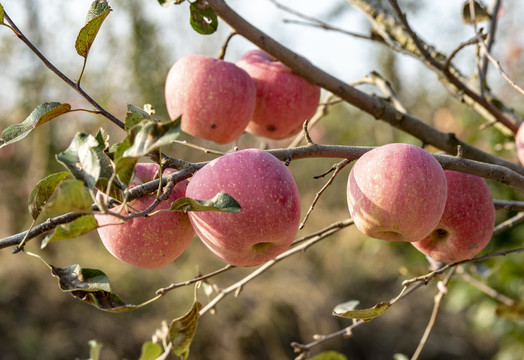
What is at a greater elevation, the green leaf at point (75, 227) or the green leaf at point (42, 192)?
the green leaf at point (75, 227)

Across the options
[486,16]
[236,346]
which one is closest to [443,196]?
[486,16]

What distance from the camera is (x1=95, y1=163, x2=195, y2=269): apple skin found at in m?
0.62

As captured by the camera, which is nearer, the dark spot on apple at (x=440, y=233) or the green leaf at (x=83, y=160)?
the green leaf at (x=83, y=160)

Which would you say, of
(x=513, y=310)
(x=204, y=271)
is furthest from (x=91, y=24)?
(x=204, y=271)

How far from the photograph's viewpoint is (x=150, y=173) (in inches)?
26.7

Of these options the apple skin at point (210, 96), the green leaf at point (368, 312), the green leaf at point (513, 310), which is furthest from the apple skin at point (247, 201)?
the green leaf at point (513, 310)

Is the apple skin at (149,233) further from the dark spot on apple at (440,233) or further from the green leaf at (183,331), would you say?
the dark spot on apple at (440,233)

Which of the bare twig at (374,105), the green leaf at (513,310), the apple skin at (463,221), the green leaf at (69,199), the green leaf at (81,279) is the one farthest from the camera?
the green leaf at (513,310)

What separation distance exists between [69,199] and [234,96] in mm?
541

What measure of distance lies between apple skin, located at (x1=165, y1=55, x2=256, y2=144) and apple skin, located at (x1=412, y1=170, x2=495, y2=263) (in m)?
0.40

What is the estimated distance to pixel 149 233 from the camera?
63cm

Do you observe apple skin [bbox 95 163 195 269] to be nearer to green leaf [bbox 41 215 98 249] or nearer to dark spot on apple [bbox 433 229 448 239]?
green leaf [bbox 41 215 98 249]

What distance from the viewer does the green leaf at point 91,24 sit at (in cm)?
59

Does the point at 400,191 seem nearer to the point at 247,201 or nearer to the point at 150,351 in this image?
the point at 247,201
